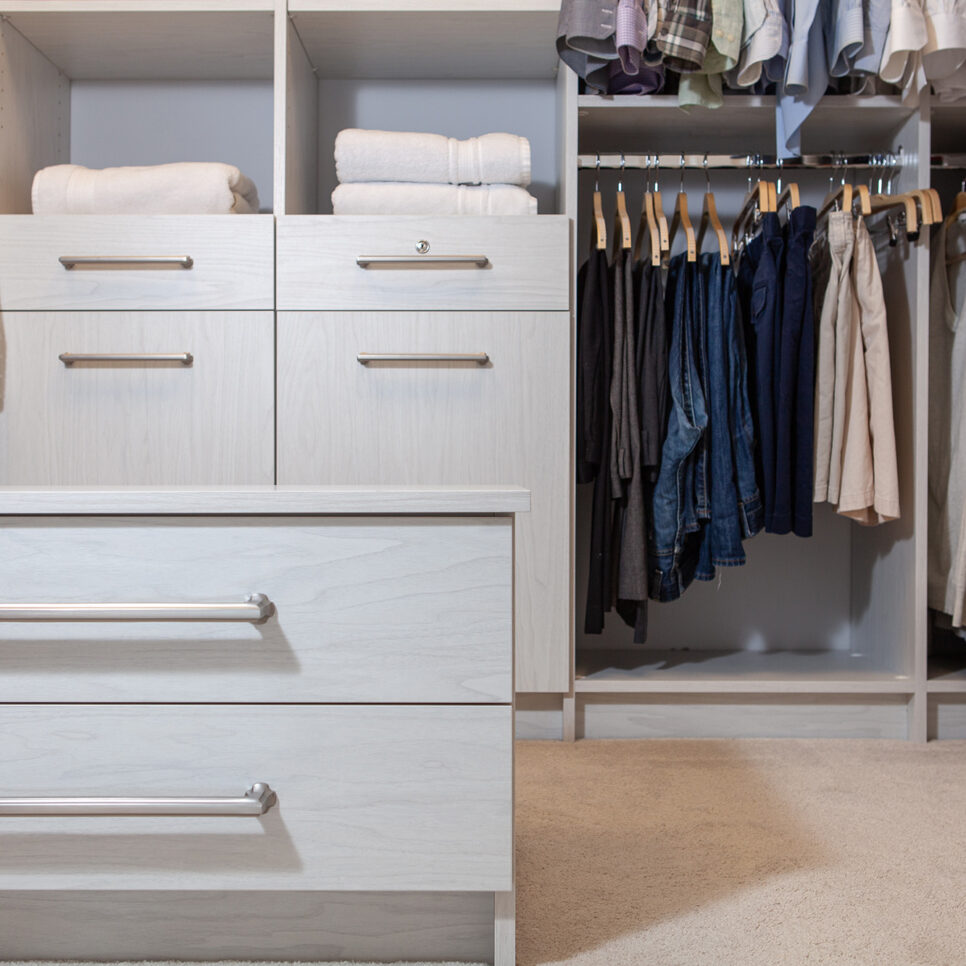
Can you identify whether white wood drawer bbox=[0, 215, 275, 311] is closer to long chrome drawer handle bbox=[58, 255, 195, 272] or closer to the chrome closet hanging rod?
long chrome drawer handle bbox=[58, 255, 195, 272]

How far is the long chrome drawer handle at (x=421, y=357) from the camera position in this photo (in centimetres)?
185

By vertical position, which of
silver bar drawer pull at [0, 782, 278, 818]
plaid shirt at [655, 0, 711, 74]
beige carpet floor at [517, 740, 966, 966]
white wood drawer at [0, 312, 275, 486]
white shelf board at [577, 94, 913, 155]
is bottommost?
beige carpet floor at [517, 740, 966, 966]

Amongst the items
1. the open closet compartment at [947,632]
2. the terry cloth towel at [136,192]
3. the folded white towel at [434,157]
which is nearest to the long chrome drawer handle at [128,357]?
the terry cloth towel at [136,192]

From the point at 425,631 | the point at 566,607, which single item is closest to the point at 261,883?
the point at 425,631

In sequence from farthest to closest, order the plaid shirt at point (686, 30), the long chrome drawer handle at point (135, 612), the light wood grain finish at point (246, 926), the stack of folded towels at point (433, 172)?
1. the stack of folded towels at point (433, 172)
2. the plaid shirt at point (686, 30)
3. the light wood grain finish at point (246, 926)
4. the long chrome drawer handle at point (135, 612)

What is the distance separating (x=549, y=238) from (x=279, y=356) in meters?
0.64

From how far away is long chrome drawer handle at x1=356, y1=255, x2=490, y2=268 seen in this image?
1.84 metres

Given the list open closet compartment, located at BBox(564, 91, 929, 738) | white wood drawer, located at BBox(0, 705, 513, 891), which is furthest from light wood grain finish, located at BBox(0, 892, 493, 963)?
open closet compartment, located at BBox(564, 91, 929, 738)

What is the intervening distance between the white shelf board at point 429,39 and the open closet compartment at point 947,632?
0.95m

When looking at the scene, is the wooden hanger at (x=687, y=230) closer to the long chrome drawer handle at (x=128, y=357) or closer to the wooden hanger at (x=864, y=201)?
the wooden hanger at (x=864, y=201)

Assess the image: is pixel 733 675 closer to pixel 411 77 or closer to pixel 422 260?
pixel 422 260

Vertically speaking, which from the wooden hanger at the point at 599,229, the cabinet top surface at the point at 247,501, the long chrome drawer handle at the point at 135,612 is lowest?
the long chrome drawer handle at the point at 135,612

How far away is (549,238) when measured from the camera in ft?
6.11

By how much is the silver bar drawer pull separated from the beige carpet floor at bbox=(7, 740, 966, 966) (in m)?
0.41
